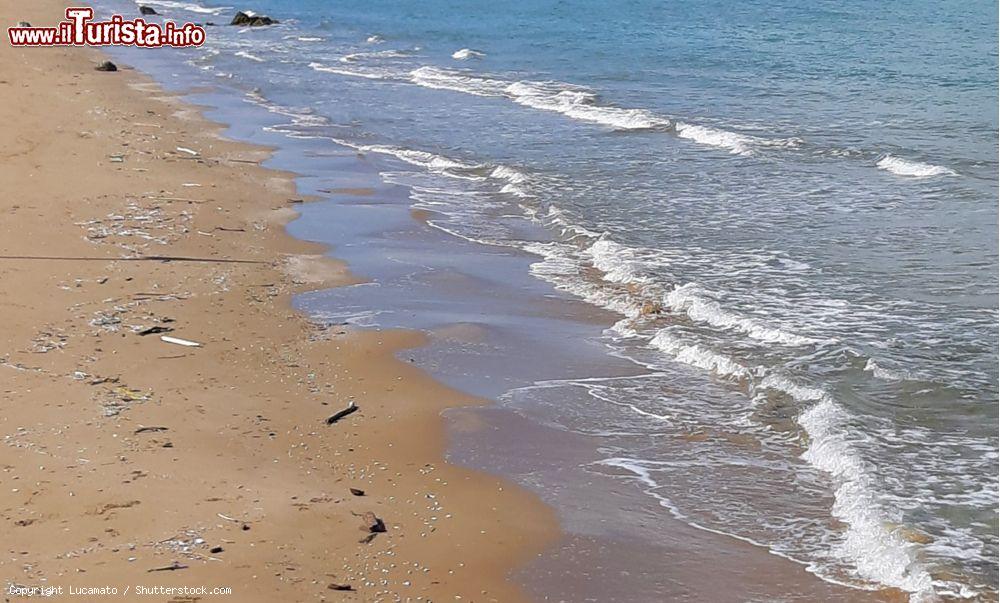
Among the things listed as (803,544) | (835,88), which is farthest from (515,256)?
(835,88)

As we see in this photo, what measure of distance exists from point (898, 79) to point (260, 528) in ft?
67.9

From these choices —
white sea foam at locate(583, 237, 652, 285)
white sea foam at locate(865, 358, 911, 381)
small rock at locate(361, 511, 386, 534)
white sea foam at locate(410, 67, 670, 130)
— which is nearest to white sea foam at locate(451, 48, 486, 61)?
white sea foam at locate(410, 67, 670, 130)

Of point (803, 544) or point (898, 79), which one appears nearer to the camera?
point (803, 544)

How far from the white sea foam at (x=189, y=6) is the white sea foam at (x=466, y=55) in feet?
62.2

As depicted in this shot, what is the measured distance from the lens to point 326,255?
35.3ft

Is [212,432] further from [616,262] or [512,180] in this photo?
[512,180]

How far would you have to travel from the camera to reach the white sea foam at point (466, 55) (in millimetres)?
29703

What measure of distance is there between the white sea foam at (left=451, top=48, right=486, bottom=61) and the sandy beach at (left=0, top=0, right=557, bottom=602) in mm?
18557

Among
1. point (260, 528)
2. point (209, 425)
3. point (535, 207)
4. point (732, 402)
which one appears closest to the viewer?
point (260, 528)

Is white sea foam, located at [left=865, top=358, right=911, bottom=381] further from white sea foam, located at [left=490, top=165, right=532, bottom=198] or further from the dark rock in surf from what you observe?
the dark rock in surf

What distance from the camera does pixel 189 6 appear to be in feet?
165

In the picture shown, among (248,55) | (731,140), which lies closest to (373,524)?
(731,140)

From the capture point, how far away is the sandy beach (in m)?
A: 5.14

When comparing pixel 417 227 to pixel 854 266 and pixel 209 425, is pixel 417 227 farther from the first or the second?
pixel 209 425
